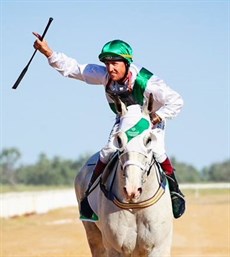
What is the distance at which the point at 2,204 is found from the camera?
41500mm

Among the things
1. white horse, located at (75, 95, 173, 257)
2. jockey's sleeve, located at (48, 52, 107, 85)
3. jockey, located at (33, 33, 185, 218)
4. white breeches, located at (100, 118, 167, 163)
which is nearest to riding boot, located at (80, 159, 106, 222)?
jockey, located at (33, 33, 185, 218)

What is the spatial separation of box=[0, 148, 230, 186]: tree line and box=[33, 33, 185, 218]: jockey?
108085mm

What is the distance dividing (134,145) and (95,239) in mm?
3126

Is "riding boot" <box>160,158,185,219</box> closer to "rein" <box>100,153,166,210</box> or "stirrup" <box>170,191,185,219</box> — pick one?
"stirrup" <box>170,191,185,219</box>

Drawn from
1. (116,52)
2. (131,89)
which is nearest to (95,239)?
(131,89)

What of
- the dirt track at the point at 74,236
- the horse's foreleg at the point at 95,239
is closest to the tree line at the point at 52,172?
the dirt track at the point at 74,236

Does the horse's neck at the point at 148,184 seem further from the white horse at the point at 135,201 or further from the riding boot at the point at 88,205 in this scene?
the riding boot at the point at 88,205

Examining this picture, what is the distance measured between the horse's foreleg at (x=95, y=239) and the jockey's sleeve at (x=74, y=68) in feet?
6.50

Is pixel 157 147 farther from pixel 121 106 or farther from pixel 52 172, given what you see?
pixel 52 172

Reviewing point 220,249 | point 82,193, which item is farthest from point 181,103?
point 220,249

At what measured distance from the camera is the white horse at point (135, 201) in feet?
33.8

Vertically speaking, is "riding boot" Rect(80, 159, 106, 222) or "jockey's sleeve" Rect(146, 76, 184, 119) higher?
"jockey's sleeve" Rect(146, 76, 184, 119)

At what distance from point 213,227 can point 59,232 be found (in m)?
5.28

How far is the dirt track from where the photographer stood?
2361cm
